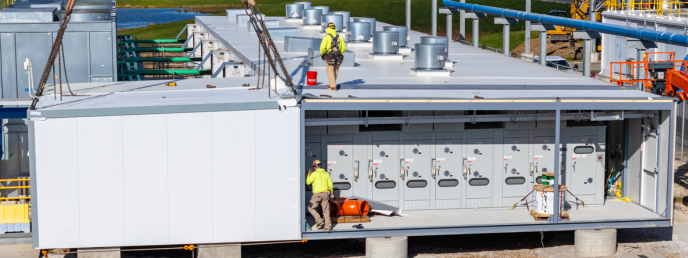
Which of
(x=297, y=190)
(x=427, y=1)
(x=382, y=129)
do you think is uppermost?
(x=427, y=1)

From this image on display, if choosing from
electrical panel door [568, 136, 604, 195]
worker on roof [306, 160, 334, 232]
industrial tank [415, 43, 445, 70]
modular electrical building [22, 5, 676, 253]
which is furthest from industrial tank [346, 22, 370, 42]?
worker on roof [306, 160, 334, 232]

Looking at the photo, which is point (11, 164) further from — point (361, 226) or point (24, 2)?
point (24, 2)

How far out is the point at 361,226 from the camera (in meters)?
16.4

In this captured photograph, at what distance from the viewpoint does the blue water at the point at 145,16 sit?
108806 millimetres

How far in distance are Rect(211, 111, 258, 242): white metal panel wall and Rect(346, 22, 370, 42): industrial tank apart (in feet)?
49.3

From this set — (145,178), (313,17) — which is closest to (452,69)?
(145,178)

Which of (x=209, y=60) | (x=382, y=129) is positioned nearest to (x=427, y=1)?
(x=209, y=60)

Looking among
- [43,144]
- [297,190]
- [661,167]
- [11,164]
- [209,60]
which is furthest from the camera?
[209,60]

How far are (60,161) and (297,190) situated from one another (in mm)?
4311

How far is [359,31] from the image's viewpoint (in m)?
29.9

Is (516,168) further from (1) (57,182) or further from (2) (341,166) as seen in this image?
(1) (57,182)

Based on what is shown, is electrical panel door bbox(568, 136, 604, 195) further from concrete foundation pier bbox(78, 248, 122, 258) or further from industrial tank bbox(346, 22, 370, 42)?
industrial tank bbox(346, 22, 370, 42)

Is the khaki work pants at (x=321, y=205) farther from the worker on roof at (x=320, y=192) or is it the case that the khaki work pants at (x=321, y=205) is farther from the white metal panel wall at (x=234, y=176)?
the white metal panel wall at (x=234, y=176)

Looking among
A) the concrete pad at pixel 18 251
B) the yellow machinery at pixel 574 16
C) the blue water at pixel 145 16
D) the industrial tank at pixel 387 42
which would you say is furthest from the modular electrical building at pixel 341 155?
the blue water at pixel 145 16
